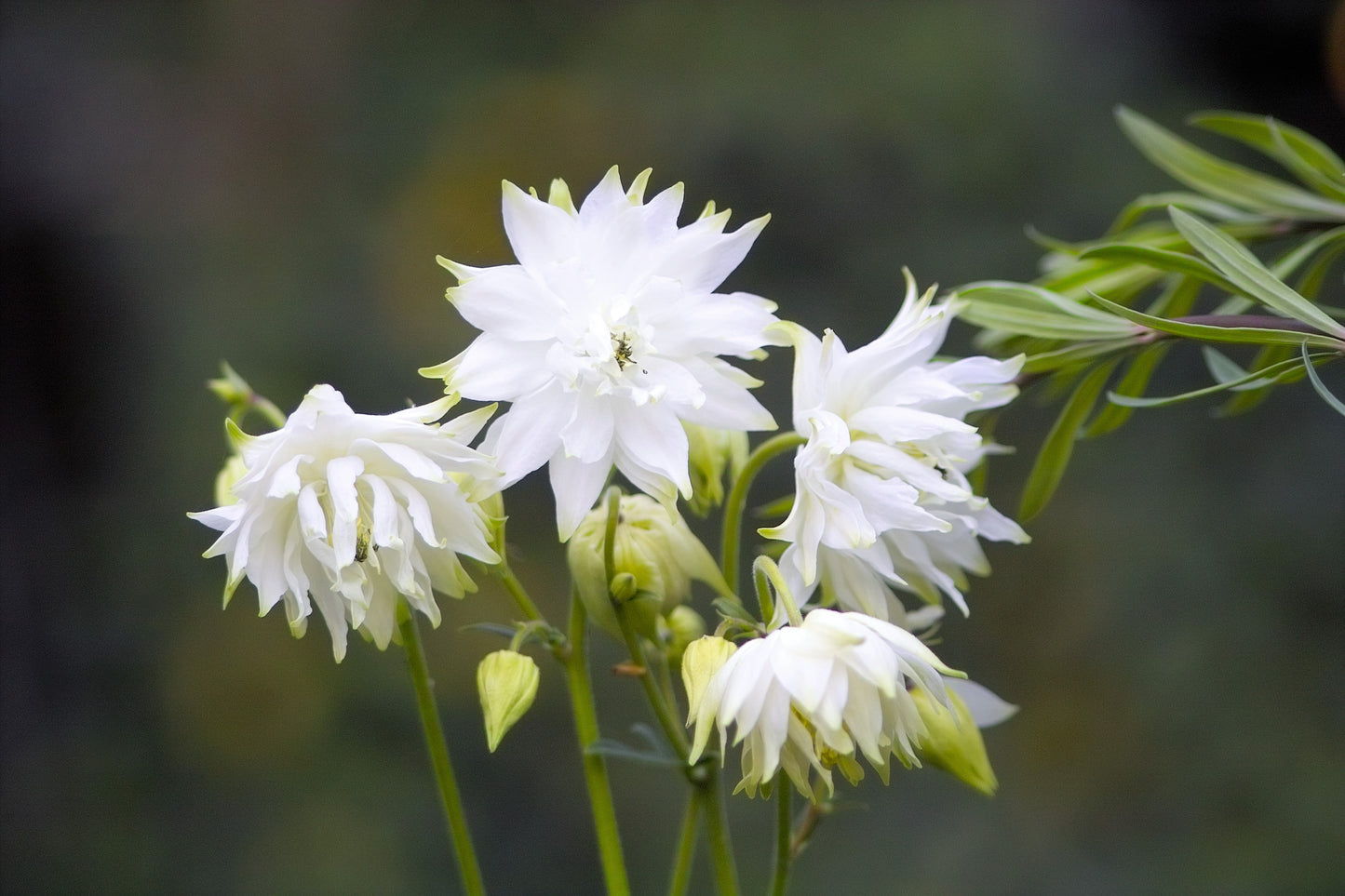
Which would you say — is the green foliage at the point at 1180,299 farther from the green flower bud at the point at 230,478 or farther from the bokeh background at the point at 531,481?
the bokeh background at the point at 531,481


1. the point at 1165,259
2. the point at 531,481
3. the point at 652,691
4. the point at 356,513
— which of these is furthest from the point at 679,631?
the point at 531,481

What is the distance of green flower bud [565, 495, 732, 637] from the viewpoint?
18.3 inches

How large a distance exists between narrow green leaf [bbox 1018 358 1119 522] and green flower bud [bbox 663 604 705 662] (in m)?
0.17

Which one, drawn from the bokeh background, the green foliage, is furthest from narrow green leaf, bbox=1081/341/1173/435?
the bokeh background

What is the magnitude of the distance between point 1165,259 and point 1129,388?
0.09m

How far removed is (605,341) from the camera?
1.45 feet

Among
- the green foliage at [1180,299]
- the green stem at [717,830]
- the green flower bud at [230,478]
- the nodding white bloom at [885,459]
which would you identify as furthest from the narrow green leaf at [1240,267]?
the green flower bud at [230,478]

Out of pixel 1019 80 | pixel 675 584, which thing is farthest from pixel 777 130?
pixel 675 584

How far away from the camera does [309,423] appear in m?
0.41

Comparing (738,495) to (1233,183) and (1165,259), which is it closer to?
(1165,259)

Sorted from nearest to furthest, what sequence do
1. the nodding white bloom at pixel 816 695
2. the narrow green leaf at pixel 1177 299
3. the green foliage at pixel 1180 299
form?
the nodding white bloom at pixel 816 695 < the green foliage at pixel 1180 299 < the narrow green leaf at pixel 1177 299

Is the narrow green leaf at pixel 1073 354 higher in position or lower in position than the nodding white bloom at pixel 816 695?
higher

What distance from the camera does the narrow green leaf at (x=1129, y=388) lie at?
575 millimetres

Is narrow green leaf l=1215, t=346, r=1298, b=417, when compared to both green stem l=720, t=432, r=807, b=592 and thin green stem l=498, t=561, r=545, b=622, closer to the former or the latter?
green stem l=720, t=432, r=807, b=592
